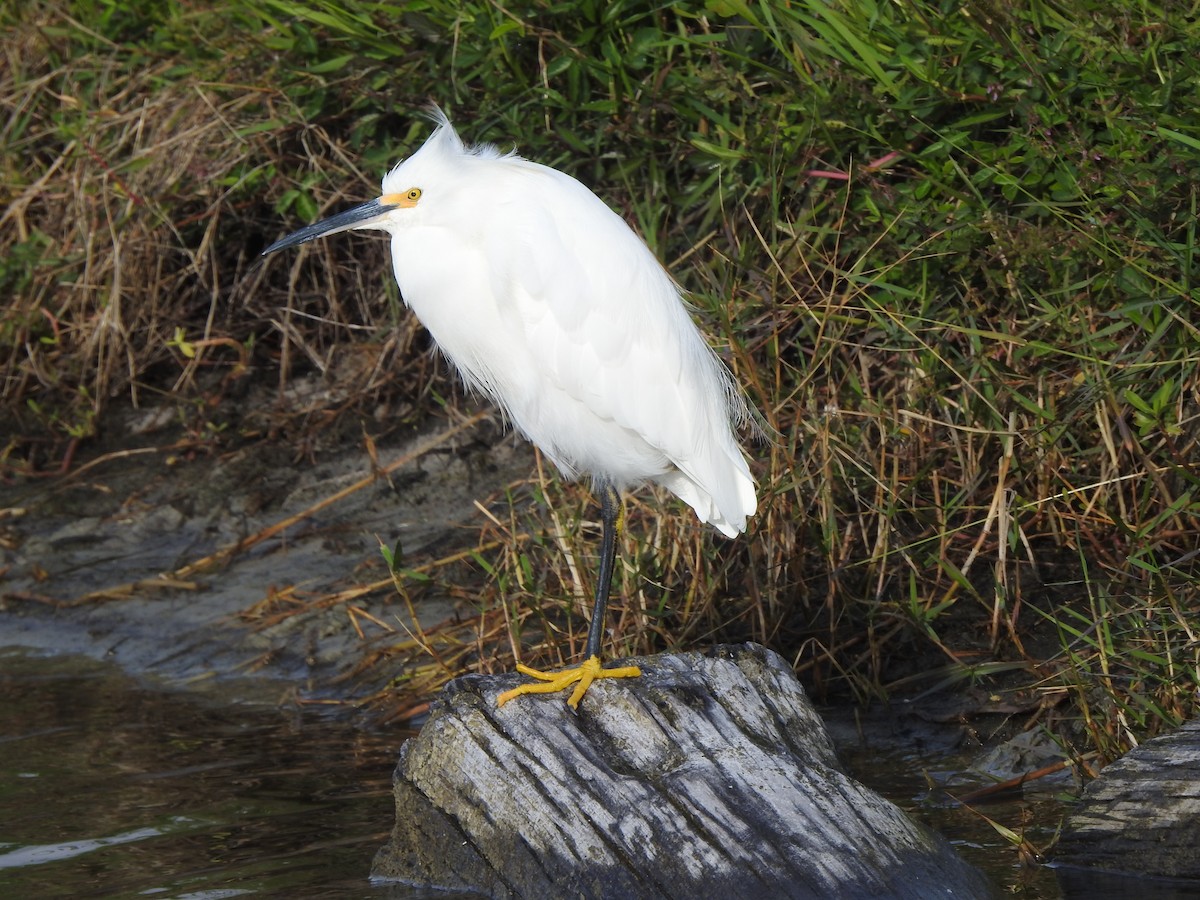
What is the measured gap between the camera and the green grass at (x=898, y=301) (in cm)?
335

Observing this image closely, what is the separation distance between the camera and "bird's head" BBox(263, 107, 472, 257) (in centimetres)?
317

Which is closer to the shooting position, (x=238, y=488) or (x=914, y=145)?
(x=914, y=145)

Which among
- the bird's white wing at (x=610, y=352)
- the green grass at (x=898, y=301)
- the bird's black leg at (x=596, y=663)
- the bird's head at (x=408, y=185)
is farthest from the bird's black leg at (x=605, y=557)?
the bird's head at (x=408, y=185)

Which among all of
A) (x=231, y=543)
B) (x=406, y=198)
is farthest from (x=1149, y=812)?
(x=231, y=543)

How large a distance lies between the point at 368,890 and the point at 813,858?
95 centimetres

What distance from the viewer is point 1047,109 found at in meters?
3.56

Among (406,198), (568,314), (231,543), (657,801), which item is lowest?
(231,543)

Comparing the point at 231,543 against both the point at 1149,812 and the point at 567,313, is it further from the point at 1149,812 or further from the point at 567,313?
the point at 1149,812

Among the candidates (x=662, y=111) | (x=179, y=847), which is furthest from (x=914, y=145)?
(x=179, y=847)

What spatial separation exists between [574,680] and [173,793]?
4.16ft

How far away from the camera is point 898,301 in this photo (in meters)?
3.70

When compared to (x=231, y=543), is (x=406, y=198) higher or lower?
higher

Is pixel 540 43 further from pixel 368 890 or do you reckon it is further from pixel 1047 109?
pixel 368 890

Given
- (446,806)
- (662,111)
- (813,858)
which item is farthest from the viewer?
(662,111)
